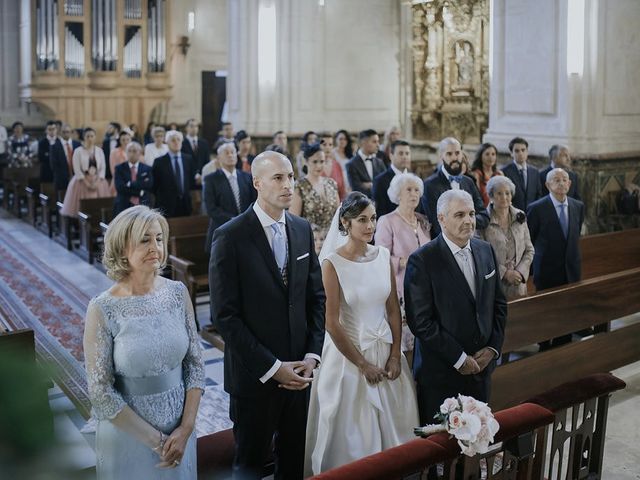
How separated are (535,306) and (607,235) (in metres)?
2.44

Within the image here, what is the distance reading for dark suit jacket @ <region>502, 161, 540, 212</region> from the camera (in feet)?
23.7

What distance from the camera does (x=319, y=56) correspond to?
13.2 m

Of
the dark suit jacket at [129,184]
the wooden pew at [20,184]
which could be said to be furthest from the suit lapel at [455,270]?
the wooden pew at [20,184]

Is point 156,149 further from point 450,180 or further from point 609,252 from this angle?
point 609,252

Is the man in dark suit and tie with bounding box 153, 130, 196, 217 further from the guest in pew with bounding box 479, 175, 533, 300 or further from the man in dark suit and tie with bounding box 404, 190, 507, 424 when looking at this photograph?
the man in dark suit and tie with bounding box 404, 190, 507, 424

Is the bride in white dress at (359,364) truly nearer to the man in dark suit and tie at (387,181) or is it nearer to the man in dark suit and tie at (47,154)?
the man in dark suit and tie at (387,181)

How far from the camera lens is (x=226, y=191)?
22.5 feet

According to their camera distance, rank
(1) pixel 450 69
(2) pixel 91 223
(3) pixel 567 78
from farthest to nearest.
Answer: (1) pixel 450 69, (2) pixel 91 223, (3) pixel 567 78

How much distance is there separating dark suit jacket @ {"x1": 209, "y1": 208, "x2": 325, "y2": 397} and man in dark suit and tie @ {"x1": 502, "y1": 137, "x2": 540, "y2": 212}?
4.41 m

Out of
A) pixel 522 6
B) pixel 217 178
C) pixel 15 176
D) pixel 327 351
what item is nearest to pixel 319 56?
pixel 522 6

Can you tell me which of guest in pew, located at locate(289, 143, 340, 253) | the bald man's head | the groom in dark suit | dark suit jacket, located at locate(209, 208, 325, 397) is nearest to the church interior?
guest in pew, located at locate(289, 143, 340, 253)

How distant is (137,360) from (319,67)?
36.9 ft

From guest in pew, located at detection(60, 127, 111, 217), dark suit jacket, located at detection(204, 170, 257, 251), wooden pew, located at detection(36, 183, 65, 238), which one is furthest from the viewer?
wooden pew, located at detection(36, 183, 65, 238)

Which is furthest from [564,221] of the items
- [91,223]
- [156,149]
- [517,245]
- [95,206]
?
[156,149]
